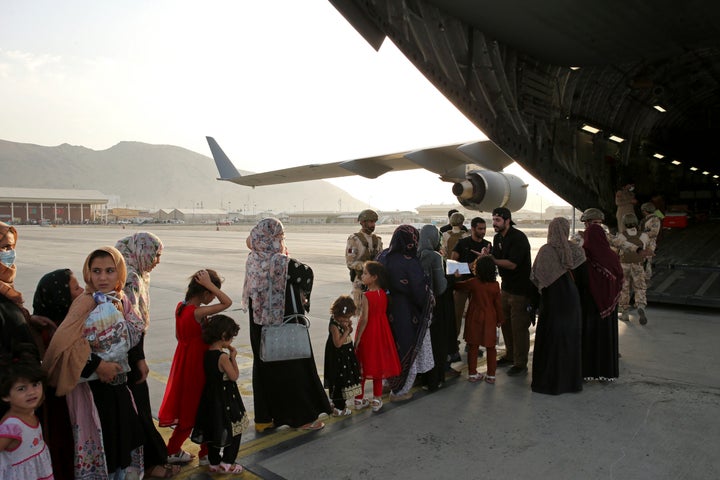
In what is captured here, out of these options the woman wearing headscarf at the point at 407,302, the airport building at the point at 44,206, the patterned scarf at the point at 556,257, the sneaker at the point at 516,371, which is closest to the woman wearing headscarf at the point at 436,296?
the woman wearing headscarf at the point at 407,302

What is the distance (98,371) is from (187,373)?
83cm

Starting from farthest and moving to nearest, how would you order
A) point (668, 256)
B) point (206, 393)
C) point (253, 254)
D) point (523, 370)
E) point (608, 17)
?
point (668, 256) → point (608, 17) → point (523, 370) → point (253, 254) → point (206, 393)

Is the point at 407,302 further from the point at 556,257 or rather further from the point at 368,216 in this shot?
the point at 368,216

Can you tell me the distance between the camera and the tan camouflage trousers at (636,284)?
8586 millimetres

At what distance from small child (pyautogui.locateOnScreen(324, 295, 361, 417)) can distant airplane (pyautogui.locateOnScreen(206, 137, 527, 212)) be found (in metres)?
5.72

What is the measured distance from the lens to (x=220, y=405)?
3.38 m

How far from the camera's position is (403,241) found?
188 inches

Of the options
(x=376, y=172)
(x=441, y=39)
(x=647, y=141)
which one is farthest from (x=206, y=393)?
(x=647, y=141)

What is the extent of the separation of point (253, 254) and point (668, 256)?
35.7 ft

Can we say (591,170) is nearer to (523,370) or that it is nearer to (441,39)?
(441,39)

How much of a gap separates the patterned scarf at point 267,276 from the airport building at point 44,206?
11279 centimetres

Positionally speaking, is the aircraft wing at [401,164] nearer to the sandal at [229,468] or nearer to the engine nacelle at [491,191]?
the engine nacelle at [491,191]

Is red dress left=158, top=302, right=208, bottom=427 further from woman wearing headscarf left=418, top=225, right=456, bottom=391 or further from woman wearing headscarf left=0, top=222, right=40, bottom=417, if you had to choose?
woman wearing headscarf left=418, top=225, right=456, bottom=391

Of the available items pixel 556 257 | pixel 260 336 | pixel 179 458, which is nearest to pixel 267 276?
pixel 260 336
